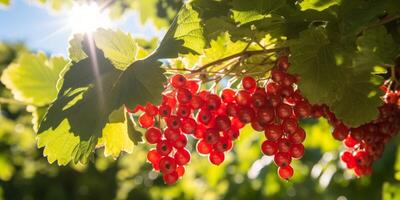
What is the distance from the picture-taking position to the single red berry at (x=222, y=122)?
2.06 metres

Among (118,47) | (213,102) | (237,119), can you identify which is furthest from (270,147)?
(118,47)

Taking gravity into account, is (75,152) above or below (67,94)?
below

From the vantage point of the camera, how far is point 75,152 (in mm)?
2029

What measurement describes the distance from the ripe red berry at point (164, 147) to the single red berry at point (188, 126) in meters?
0.10

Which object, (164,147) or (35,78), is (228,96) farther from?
(35,78)

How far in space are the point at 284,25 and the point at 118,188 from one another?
A: 17728 millimetres

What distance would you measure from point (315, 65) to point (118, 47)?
68 cm

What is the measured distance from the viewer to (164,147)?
2123mm

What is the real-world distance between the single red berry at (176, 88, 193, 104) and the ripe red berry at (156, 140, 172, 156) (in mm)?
180

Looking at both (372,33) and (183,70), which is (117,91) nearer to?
(183,70)

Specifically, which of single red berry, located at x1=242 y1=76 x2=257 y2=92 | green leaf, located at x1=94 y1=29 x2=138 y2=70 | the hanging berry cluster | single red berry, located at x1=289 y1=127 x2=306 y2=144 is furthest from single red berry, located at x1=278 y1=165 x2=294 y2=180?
green leaf, located at x1=94 y1=29 x2=138 y2=70

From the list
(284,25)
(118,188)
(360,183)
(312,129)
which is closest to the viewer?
(284,25)

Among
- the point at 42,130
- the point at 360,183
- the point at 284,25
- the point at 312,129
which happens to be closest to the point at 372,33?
the point at 284,25

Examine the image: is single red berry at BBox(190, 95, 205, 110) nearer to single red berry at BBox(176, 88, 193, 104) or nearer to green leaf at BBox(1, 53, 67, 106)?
single red berry at BBox(176, 88, 193, 104)
